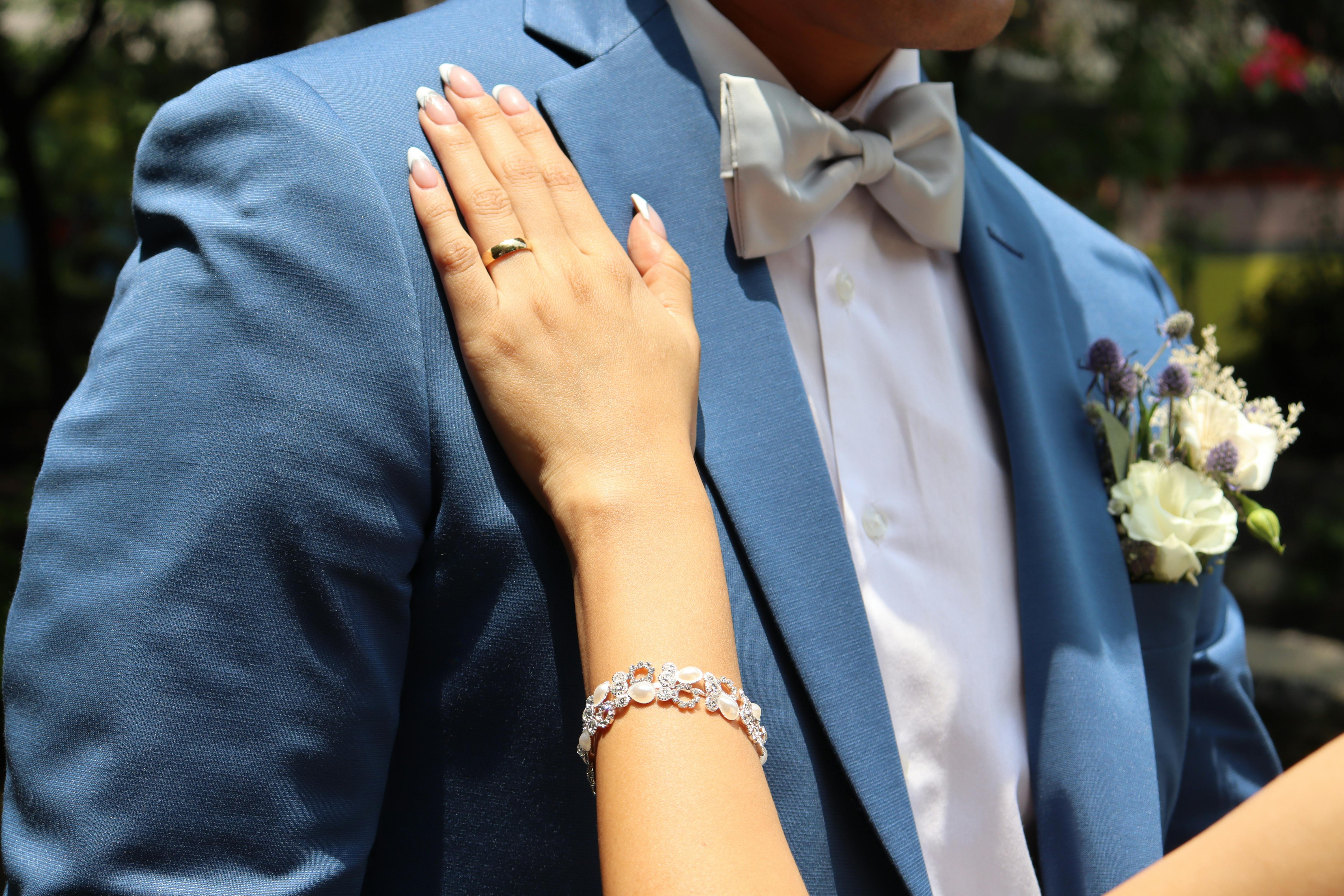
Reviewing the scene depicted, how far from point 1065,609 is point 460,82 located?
1.07 meters

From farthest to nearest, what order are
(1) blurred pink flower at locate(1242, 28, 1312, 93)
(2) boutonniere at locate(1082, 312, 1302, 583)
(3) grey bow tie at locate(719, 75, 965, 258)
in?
(1) blurred pink flower at locate(1242, 28, 1312, 93) < (2) boutonniere at locate(1082, 312, 1302, 583) < (3) grey bow tie at locate(719, 75, 965, 258)

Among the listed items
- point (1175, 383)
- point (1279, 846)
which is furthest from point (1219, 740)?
point (1279, 846)

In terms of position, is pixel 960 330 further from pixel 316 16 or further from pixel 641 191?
pixel 316 16

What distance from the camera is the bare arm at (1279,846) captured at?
0.96 m

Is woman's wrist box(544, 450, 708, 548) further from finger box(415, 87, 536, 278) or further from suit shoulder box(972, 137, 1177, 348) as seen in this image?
suit shoulder box(972, 137, 1177, 348)

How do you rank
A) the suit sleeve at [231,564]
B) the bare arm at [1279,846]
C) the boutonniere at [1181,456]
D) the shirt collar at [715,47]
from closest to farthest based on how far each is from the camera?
the bare arm at [1279,846], the suit sleeve at [231,564], the shirt collar at [715,47], the boutonniere at [1181,456]

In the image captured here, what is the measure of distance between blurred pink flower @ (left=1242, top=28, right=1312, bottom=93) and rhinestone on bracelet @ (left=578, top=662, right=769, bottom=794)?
810 cm

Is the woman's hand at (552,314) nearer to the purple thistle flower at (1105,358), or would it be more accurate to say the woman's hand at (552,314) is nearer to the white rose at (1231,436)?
the purple thistle flower at (1105,358)

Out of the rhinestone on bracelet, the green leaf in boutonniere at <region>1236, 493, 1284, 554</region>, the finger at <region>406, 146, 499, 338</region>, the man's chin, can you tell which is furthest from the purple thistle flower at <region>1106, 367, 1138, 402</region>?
the finger at <region>406, 146, 499, 338</region>

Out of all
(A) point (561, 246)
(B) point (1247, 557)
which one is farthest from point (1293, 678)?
(A) point (561, 246)

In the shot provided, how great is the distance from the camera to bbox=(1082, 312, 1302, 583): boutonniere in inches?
65.1

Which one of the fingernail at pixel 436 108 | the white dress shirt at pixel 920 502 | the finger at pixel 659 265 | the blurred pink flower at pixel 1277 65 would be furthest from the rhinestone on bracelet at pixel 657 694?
the blurred pink flower at pixel 1277 65

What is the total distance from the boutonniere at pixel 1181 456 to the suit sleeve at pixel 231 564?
109cm

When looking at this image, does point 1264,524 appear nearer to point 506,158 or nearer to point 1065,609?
point 1065,609
